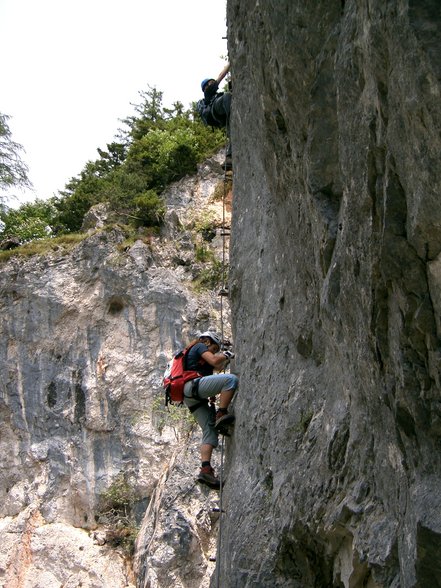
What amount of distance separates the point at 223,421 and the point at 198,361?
91 centimetres

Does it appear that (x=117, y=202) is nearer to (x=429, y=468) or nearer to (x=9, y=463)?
(x=9, y=463)

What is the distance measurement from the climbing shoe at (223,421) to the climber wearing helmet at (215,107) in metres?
3.92

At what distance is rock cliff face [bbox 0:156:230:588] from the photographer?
20891 mm

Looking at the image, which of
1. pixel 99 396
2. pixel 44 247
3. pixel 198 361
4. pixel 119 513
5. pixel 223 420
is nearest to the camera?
pixel 223 420

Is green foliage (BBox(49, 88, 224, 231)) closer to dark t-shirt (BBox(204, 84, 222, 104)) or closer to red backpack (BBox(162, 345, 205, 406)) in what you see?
dark t-shirt (BBox(204, 84, 222, 104))

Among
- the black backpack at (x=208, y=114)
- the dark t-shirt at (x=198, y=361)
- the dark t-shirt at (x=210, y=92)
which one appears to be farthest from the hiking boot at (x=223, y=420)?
the dark t-shirt at (x=210, y=92)

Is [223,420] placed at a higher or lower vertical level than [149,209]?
lower

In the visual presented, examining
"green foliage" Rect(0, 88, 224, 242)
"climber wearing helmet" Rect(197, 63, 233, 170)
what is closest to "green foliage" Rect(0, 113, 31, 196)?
"green foliage" Rect(0, 88, 224, 242)

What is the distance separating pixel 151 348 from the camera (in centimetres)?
2339

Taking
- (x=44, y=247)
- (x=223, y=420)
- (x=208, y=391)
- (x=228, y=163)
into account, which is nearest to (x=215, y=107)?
(x=228, y=163)

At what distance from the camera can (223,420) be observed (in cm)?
1088

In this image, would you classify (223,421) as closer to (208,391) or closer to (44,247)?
(208,391)

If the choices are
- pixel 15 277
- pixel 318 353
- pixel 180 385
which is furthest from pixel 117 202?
pixel 318 353

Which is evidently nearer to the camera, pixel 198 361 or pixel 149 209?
pixel 198 361
